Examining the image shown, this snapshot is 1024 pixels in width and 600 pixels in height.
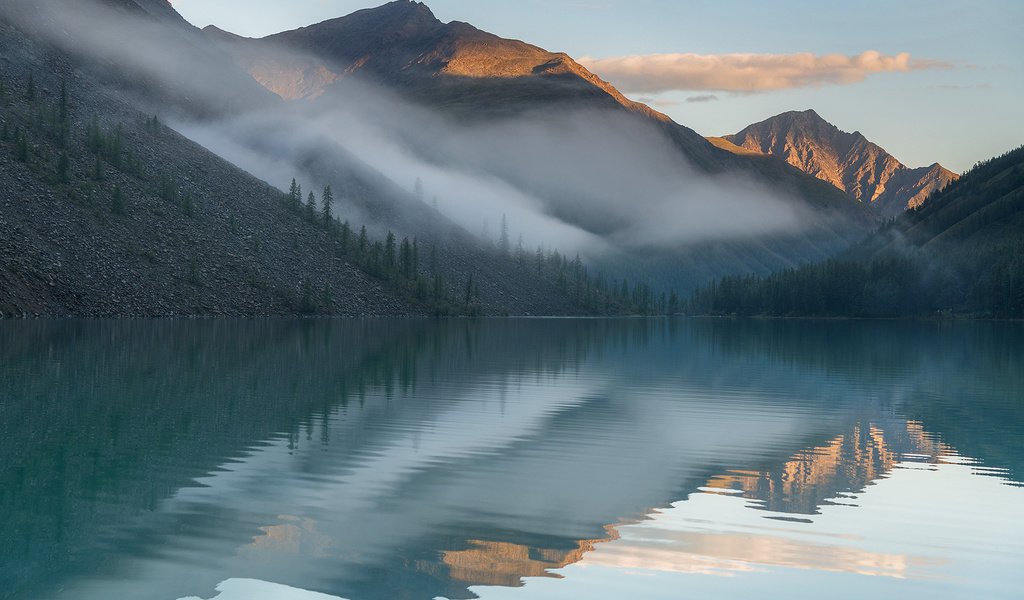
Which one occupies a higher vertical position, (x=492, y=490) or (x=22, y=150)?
(x=22, y=150)

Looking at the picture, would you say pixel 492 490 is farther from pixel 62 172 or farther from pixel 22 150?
pixel 22 150

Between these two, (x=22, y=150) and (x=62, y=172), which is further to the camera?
(x=62, y=172)

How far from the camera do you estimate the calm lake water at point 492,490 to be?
705 inches

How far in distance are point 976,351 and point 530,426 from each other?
287ft

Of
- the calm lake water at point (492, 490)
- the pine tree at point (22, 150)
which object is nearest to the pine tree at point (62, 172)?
the pine tree at point (22, 150)

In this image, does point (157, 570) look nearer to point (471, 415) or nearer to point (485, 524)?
point (485, 524)

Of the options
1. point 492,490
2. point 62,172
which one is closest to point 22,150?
point 62,172

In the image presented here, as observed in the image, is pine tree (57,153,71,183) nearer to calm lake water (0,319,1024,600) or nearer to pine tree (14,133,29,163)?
pine tree (14,133,29,163)

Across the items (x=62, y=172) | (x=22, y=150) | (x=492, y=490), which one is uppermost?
(x=22, y=150)

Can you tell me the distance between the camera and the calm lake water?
17906 millimetres

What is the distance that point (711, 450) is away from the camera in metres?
33.7

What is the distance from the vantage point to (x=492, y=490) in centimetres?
2550

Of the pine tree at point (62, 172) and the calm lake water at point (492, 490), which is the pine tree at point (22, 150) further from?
the calm lake water at point (492, 490)

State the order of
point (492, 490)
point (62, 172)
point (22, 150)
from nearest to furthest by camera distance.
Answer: point (492, 490)
point (22, 150)
point (62, 172)
